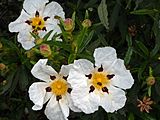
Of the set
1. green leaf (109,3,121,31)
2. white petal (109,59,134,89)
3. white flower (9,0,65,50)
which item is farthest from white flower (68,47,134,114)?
green leaf (109,3,121,31)

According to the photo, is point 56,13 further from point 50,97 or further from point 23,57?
point 50,97

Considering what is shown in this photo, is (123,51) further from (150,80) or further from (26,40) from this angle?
(26,40)

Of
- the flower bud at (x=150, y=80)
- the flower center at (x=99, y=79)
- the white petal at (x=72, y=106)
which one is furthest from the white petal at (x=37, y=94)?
the flower bud at (x=150, y=80)

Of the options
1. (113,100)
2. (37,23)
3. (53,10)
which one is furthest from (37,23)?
(113,100)

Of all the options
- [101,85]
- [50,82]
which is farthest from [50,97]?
[101,85]

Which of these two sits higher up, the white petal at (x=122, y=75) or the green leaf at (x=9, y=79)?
the white petal at (x=122, y=75)

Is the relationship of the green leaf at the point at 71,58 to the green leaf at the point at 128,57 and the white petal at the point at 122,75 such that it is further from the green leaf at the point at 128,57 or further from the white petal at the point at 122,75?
the green leaf at the point at 128,57
